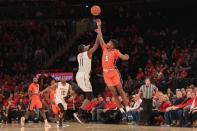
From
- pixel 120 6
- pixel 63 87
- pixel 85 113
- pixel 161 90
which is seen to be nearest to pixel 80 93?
pixel 85 113

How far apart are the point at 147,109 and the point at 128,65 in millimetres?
6764

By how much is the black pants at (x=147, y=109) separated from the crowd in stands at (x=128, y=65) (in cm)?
31

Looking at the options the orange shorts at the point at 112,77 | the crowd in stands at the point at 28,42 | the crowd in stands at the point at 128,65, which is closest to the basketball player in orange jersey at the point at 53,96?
the crowd in stands at the point at 128,65

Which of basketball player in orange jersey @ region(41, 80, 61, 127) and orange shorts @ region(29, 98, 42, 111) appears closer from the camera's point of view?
basketball player in orange jersey @ region(41, 80, 61, 127)

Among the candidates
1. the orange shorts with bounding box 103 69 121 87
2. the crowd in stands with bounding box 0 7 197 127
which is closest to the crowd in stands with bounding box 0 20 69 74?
the crowd in stands with bounding box 0 7 197 127

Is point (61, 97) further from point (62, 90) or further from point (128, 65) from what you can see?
point (128, 65)

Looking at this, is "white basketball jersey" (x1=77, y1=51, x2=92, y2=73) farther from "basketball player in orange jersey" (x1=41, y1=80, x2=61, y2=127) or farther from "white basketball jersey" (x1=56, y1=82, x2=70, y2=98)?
"basketball player in orange jersey" (x1=41, y1=80, x2=61, y2=127)

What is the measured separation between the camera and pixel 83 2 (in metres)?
32.7

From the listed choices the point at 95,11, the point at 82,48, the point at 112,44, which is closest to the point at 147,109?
the point at 82,48

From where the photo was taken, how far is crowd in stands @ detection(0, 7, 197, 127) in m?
19.6

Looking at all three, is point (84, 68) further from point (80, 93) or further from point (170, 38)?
point (170, 38)

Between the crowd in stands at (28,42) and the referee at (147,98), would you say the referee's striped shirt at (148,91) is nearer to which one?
the referee at (147,98)

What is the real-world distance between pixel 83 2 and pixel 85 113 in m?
11.8

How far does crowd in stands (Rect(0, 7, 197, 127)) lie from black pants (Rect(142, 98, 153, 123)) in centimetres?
31
